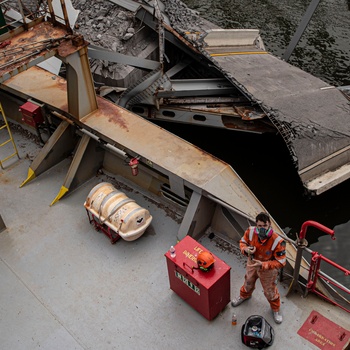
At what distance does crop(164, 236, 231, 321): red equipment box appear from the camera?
16.3 feet

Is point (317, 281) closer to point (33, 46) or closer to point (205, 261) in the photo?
point (205, 261)

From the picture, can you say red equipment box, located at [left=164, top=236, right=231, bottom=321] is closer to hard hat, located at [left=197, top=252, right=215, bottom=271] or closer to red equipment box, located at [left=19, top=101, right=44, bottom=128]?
hard hat, located at [left=197, top=252, right=215, bottom=271]

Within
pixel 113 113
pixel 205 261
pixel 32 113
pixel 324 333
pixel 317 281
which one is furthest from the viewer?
pixel 32 113

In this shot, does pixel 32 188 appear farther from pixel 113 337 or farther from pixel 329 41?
pixel 329 41

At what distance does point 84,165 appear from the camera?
283 inches

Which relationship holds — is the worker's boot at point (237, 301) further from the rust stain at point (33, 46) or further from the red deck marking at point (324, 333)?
the rust stain at point (33, 46)

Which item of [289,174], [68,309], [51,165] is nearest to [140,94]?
[51,165]

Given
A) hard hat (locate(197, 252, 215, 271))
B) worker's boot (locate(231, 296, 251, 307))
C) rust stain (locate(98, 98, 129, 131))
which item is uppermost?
rust stain (locate(98, 98, 129, 131))

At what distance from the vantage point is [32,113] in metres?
7.34

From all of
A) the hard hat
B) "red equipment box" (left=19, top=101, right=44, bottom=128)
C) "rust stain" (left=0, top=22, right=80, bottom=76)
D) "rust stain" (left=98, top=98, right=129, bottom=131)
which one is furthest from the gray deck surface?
"rust stain" (left=0, top=22, right=80, bottom=76)

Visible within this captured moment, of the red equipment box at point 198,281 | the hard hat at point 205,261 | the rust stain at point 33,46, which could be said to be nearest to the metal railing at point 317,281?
the red equipment box at point 198,281

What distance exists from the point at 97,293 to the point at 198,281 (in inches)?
63.3

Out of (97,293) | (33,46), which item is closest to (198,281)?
(97,293)

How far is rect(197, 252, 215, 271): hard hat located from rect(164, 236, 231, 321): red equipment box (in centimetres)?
9
